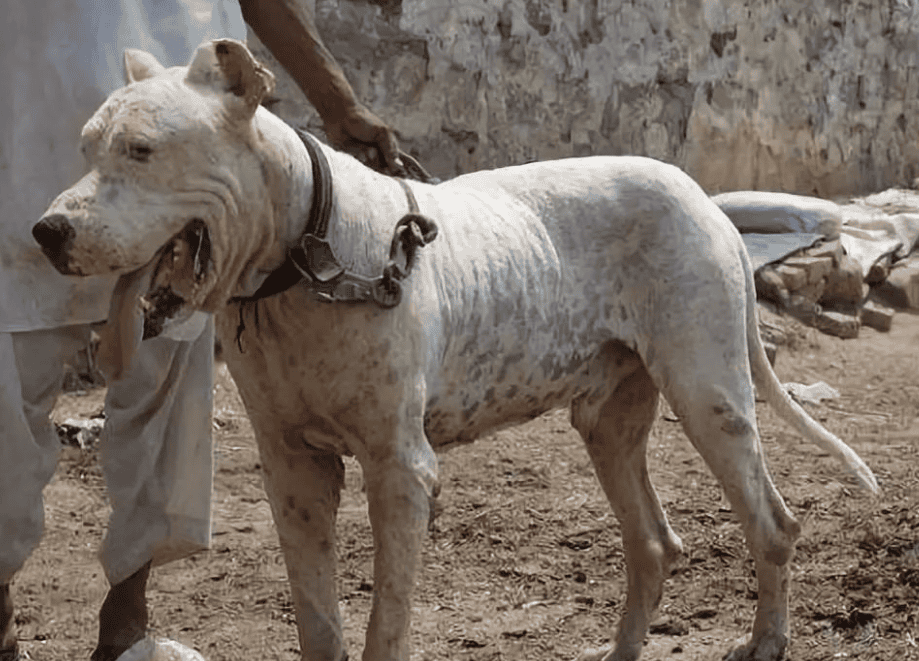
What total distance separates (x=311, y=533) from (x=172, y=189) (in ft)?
3.01

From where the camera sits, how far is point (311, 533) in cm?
285

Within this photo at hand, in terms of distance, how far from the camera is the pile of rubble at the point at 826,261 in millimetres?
8242

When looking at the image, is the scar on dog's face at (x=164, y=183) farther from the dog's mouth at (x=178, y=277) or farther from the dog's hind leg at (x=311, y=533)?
the dog's hind leg at (x=311, y=533)

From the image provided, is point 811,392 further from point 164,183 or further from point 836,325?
A: point 164,183

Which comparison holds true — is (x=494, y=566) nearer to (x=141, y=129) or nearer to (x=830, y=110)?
(x=141, y=129)

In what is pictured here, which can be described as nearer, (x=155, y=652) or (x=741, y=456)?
(x=155, y=652)

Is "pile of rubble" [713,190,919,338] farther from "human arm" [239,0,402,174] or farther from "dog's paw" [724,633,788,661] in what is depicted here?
"human arm" [239,0,402,174]

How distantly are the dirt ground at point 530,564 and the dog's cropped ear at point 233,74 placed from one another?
185 cm

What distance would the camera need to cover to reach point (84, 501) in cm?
519

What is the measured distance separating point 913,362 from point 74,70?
596 cm

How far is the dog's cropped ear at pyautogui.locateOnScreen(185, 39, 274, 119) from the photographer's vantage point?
2338 mm

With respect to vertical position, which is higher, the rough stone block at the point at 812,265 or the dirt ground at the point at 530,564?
the dirt ground at the point at 530,564

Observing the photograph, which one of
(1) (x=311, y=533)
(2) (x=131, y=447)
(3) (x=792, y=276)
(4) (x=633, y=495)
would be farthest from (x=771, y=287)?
(1) (x=311, y=533)

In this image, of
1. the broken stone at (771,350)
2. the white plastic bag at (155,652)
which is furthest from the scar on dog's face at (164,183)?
the broken stone at (771,350)
